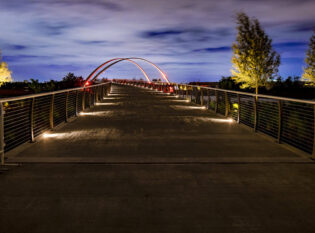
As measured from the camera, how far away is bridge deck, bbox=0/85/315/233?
325 centimetres

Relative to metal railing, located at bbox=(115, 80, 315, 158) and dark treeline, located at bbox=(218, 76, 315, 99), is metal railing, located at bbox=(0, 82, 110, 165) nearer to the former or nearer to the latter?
metal railing, located at bbox=(115, 80, 315, 158)

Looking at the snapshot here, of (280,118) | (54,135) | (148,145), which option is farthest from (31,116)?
(280,118)

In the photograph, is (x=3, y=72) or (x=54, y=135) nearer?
(x=54, y=135)

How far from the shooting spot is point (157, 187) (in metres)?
4.24

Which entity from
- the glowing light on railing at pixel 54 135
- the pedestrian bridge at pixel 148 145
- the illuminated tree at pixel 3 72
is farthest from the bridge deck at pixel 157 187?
the illuminated tree at pixel 3 72

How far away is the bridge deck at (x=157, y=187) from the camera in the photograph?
10.7 feet

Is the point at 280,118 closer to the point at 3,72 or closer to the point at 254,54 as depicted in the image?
the point at 254,54

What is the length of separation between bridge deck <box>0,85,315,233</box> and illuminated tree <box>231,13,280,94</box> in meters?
29.3

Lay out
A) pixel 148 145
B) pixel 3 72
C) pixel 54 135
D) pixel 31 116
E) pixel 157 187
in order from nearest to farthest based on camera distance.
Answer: pixel 157 187
pixel 148 145
pixel 31 116
pixel 54 135
pixel 3 72

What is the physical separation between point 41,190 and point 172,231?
1.87 meters

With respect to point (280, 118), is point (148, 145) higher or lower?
lower

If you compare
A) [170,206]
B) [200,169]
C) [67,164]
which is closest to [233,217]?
[170,206]

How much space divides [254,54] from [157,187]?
107ft

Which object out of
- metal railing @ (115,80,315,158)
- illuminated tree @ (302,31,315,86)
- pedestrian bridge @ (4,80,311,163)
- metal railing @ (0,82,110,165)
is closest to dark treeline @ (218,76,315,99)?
illuminated tree @ (302,31,315,86)
